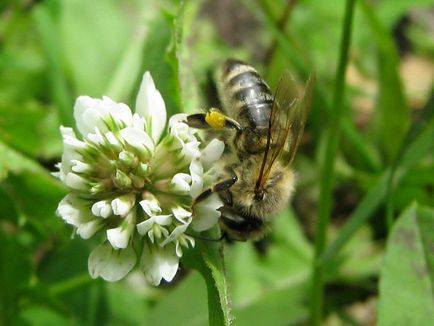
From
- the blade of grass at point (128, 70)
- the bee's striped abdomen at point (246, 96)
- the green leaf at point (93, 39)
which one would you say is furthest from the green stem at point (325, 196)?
the green leaf at point (93, 39)

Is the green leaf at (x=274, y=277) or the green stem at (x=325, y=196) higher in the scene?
the green stem at (x=325, y=196)

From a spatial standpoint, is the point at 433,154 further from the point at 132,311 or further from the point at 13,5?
the point at 13,5

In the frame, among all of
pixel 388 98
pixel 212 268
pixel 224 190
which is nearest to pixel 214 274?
pixel 212 268

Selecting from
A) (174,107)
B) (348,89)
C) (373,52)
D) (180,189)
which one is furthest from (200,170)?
(373,52)

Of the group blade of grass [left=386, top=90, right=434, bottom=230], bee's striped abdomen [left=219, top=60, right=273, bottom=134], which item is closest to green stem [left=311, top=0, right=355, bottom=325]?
blade of grass [left=386, top=90, right=434, bottom=230]

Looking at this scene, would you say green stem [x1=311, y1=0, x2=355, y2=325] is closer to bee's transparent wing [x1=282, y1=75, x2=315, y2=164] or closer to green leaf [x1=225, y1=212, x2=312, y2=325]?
green leaf [x1=225, y1=212, x2=312, y2=325]

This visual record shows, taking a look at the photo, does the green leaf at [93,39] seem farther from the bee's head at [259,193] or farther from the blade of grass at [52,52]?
the bee's head at [259,193]
